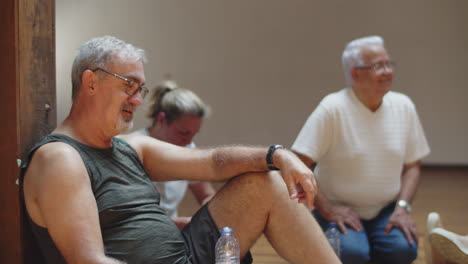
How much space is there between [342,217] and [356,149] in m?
0.35

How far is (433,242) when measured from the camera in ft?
8.42

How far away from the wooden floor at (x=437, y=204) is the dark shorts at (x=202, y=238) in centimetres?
108

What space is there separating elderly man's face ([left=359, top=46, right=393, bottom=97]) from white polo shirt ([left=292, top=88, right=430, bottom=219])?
0.37 ft

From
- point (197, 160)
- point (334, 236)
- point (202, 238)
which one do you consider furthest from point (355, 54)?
point (202, 238)

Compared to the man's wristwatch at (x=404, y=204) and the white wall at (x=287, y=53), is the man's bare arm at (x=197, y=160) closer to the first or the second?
the man's wristwatch at (x=404, y=204)

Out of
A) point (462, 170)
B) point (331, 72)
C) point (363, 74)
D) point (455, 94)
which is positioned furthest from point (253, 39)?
point (363, 74)

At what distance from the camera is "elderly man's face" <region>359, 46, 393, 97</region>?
2.79 m

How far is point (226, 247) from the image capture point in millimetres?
1908

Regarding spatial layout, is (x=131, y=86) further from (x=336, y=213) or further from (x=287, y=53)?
(x=287, y=53)

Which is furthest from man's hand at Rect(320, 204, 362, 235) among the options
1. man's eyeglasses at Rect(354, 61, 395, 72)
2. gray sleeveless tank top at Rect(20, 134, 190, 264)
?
gray sleeveless tank top at Rect(20, 134, 190, 264)

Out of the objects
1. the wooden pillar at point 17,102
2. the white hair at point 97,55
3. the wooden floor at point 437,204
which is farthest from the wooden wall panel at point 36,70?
the wooden floor at point 437,204

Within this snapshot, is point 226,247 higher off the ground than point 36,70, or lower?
lower

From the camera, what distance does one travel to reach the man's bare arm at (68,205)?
149 centimetres

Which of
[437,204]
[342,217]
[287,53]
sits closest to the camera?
[342,217]
